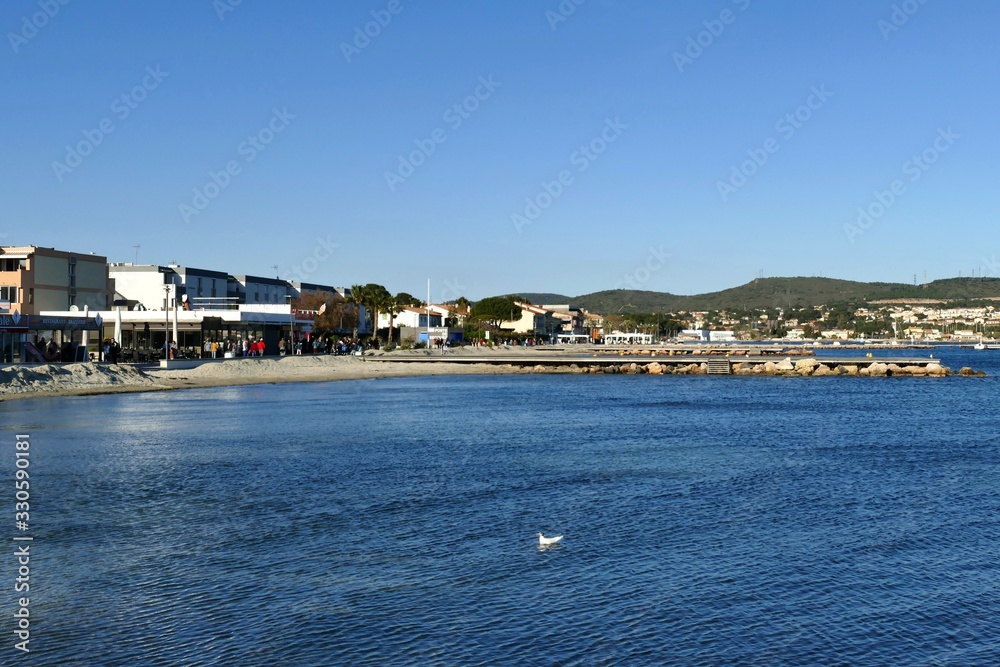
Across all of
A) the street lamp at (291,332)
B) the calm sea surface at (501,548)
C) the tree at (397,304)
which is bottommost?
the calm sea surface at (501,548)

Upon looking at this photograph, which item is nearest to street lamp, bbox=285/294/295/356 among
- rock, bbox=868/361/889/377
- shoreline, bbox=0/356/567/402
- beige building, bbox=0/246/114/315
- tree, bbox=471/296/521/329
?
shoreline, bbox=0/356/567/402

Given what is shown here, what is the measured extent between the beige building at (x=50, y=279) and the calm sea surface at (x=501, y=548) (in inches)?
1937

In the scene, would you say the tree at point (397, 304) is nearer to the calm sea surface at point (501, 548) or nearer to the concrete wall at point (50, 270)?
the concrete wall at point (50, 270)

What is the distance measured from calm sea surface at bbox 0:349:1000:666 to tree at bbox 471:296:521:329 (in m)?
141

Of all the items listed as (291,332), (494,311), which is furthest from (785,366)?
(494,311)

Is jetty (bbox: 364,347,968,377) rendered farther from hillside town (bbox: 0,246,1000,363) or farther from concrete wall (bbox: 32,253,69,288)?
concrete wall (bbox: 32,253,69,288)

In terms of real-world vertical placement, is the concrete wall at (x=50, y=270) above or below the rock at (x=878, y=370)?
above

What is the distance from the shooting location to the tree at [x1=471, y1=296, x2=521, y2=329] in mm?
174125

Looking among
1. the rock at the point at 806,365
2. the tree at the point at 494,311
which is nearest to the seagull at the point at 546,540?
the rock at the point at 806,365

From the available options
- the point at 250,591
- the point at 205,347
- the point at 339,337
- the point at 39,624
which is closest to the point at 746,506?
the point at 250,591

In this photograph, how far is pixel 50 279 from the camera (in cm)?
7931

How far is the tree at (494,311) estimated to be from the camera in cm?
17412

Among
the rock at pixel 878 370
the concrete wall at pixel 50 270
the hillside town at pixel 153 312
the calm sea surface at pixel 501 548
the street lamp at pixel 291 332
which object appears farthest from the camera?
the street lamp at pixel 291 332

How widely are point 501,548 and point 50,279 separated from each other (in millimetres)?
74719
